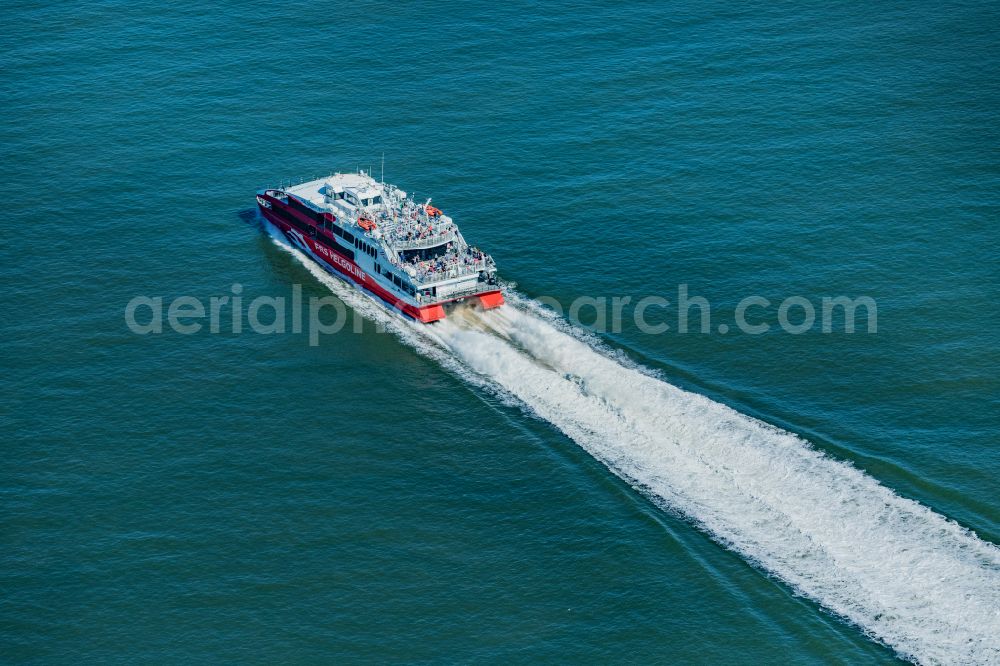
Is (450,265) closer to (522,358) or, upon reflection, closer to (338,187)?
(522,358)

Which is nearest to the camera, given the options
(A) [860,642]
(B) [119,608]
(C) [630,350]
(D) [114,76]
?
(A) [860,642]

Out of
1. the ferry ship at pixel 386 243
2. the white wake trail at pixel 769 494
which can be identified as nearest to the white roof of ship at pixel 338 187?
the ferry ship at pixel 386 243

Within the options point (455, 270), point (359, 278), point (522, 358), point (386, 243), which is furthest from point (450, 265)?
point (522, 358)

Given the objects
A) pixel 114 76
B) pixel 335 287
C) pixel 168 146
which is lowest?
pixel 335 287

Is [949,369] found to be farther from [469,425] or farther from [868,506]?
[469,425]

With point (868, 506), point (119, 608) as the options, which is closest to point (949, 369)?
point (868, 506)

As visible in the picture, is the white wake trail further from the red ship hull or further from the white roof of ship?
the white roof of ship
